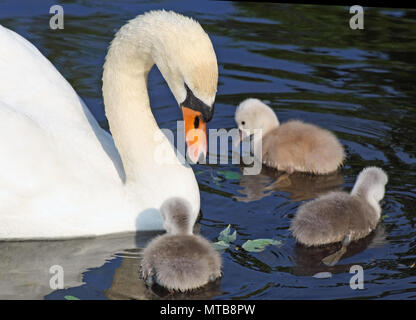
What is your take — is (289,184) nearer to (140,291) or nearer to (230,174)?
(230,174)

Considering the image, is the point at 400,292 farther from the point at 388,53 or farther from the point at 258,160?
the point at 388,53

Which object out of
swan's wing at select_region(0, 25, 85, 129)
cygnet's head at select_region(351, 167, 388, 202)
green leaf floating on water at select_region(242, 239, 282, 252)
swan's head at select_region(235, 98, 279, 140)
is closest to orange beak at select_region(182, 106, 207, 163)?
green leaf floating on water at select_region(242, 239, 282, 252)

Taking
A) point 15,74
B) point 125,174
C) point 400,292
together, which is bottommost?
point 400,292

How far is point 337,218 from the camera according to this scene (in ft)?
23.6

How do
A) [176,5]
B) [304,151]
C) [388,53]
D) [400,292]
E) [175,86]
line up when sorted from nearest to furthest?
[400,292], [175,86], [304,151], [388,53], [176,5]

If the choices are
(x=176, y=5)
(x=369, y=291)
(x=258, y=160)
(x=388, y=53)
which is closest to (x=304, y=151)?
(x=258, y=160)

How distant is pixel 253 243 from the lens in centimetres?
724

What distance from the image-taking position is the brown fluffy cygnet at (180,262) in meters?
6.44

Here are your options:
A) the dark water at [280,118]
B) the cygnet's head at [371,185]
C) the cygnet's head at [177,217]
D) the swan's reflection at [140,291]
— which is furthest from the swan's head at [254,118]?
the swan's reflection at [140,291]

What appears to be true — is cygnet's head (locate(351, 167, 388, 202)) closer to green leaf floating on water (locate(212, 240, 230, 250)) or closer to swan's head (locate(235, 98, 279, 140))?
green leaf floating on water (locate(212, 240, 230, 250))

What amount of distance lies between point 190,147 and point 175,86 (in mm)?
467

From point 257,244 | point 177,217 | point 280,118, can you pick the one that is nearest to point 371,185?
point 257,244

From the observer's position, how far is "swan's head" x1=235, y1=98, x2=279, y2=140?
890cm

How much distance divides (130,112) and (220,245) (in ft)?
4.18
